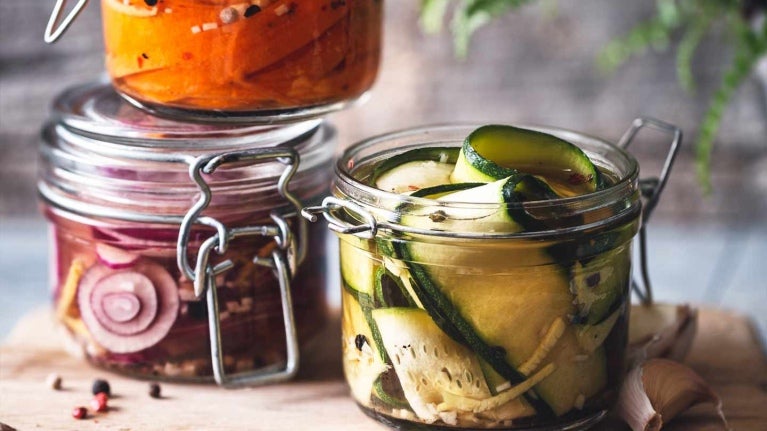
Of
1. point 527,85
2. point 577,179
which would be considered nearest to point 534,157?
point 577,179

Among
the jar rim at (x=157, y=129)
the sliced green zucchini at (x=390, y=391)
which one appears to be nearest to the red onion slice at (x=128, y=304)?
the jar rim at (x=157, y=129)

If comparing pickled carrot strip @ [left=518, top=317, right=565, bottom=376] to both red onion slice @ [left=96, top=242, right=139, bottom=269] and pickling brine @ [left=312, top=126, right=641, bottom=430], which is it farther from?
red onion slice @ [left=96, top=242, right=139, bottom=269]

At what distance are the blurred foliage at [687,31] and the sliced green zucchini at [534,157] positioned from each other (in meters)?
0.46

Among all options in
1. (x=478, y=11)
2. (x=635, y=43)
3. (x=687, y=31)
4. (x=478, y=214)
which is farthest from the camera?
(x=687, y=31)

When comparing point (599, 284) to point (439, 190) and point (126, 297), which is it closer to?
point (439, 190)

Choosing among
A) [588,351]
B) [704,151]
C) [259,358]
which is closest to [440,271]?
[588,351]

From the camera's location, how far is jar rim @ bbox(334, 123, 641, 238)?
0.74 metres

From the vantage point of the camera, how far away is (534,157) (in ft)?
2.68

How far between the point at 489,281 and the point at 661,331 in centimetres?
29

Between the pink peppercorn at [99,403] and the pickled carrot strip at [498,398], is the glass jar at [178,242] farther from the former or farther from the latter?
the pickled carrot strip at [498,398]

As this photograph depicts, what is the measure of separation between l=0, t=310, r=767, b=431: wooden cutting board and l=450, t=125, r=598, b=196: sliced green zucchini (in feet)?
0.73

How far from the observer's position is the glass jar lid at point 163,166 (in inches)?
35.5

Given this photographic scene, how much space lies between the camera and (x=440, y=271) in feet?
2.49

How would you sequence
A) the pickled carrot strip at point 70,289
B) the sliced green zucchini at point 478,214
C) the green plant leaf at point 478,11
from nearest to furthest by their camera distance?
the sliced green zucchini at point 478,214 → the pickled carrot strip at point 70,289 → the green plant leaf at point 478,11
